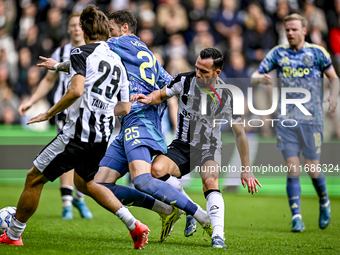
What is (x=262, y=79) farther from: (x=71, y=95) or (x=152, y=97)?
(x=71, y=95)

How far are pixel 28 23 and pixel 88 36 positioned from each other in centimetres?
904

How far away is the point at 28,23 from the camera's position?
1260 cm

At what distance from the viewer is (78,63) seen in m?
4.01

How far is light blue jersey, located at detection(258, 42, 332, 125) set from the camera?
643 cm

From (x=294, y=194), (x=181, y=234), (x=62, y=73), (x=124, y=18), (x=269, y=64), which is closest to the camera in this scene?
(x=124, y=18)

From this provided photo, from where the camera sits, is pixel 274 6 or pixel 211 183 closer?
pixel 211 183

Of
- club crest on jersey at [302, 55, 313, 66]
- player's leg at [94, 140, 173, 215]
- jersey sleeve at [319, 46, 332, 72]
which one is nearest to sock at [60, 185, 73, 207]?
player's leg at [94, 140, 173, 215]

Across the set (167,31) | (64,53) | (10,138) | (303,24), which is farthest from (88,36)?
(167,31)

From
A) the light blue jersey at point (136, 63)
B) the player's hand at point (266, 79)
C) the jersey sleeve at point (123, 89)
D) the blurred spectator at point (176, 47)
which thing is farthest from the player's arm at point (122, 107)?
the blurred spectator at point (176, 47)

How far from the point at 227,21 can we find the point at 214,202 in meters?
7.51

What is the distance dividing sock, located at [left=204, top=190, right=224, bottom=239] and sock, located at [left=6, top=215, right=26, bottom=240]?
1.69m

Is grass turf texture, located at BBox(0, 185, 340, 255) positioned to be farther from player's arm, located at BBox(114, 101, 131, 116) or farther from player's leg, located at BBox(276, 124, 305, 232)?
player's arm, located at BBox(114, 101, 131, 116)

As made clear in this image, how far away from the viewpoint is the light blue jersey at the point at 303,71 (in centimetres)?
643

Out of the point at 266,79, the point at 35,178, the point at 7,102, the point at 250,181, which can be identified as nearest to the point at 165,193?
the point at 250,181
